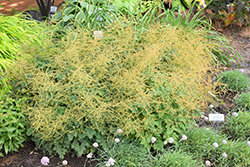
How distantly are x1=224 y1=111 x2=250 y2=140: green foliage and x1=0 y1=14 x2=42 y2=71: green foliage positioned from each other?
9.23 feet

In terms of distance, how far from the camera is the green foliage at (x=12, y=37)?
2.76 meters

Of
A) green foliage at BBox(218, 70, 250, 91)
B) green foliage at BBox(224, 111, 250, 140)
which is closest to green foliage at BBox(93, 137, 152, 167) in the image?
green foliage at BBox(224, 111, 250, 140)

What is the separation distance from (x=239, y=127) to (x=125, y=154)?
4.91 feet

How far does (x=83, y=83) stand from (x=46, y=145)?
2.33 ft

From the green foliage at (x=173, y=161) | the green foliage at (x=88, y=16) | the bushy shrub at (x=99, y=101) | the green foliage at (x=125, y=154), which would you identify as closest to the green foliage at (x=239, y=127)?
the bushy shrub at (x=99, y=101)

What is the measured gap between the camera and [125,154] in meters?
2.03

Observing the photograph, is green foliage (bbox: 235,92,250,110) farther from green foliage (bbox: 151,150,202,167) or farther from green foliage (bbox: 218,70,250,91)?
green foliage (bbox: 151,150,202,167)

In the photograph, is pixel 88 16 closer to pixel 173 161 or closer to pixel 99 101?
pixel 99 101

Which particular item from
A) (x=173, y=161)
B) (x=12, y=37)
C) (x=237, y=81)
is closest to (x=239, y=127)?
(x=237, y=81)

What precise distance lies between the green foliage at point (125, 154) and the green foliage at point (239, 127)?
118cm

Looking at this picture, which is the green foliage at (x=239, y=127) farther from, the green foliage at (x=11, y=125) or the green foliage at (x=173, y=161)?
the green foliage at (x=11, y=125)

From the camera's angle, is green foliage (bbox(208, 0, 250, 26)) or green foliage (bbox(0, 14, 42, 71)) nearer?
green foliage (bbox(0, 14, 42, 71))

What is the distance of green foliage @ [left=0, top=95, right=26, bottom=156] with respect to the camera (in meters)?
1.97

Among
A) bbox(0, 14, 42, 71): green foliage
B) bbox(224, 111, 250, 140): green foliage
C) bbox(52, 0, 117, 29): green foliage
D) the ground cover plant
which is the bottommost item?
bbox(224, 111, 250, 140): green foliage
